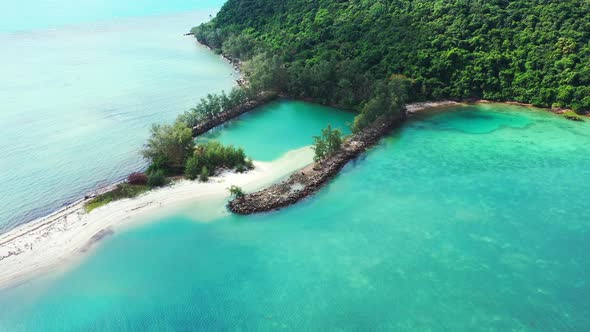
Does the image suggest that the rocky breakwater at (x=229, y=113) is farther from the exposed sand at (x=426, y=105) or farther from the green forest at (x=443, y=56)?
the exposed sand at (x=426, y=105)

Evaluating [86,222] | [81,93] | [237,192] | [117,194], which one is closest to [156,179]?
[117,194]

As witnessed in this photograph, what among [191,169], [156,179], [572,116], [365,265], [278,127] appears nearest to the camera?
[365,265]

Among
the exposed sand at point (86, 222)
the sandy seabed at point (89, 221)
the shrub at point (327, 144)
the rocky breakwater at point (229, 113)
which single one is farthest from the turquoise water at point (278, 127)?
the exposed sand at point (86, 222)

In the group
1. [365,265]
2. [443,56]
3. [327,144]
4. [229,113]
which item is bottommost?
[365,265]

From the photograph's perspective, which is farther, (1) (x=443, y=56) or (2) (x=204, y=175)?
(1) (x=443, y=56)

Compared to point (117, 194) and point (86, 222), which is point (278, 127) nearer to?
point (117, 194)

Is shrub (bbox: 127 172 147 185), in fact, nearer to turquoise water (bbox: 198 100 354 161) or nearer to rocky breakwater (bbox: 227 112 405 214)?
rocky breakwater (bbox: 227 112 405 214)
